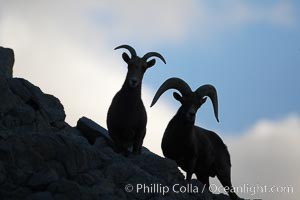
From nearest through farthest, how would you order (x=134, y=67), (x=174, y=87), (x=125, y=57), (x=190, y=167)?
1. (x=134, y=67)
2. (x=125, y=57)
3. (x=190, y=167)
4. (x=174, y=87)

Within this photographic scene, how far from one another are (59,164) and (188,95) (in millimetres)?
6084

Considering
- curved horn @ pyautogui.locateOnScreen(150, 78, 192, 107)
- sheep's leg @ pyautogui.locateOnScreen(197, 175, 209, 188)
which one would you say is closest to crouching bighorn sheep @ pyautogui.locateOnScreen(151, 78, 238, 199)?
curved horn @ pyautogui.locateOnScreen(150, 78, 192, 107)

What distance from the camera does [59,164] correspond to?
1491 cm

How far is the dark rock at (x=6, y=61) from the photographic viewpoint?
76.3 ft

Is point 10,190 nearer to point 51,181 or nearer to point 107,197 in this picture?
point 51,181

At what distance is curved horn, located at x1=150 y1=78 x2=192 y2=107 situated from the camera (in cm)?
2020

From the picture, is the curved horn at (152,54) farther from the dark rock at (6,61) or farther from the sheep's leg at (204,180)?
the dark rock at (6,61)

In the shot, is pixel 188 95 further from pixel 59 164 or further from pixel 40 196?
pixel 40 196

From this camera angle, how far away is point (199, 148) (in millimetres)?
21031

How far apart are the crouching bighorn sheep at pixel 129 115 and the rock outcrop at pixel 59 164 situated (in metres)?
0.50

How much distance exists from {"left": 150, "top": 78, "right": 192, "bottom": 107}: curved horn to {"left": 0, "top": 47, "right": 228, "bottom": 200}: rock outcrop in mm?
2083

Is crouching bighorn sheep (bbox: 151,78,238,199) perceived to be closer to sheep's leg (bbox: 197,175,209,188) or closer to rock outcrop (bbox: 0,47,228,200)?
sheep's leg (bbox: 197,175,209,188)

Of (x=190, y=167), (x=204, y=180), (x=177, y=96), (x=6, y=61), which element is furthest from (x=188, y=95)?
(x=6, y=61)

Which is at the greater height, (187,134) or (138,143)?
(187,134)
